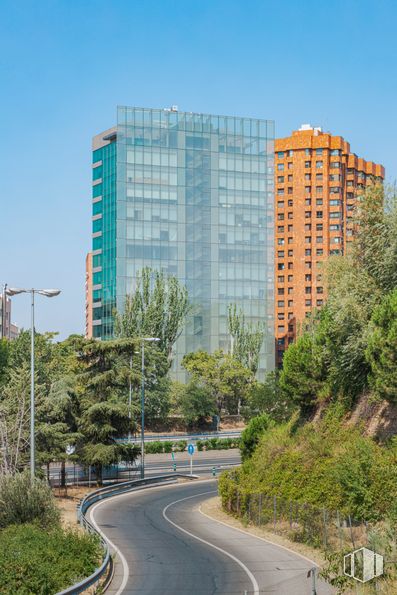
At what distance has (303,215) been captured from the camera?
13912 centimetres

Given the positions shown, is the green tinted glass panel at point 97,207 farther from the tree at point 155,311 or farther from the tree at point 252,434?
the tree at point 252,434

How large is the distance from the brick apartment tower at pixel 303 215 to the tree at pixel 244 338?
1732 cm

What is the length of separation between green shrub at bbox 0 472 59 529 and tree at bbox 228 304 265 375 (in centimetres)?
8946

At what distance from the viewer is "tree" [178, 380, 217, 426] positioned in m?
98.2

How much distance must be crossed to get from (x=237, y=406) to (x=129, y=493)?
5492 centimetres

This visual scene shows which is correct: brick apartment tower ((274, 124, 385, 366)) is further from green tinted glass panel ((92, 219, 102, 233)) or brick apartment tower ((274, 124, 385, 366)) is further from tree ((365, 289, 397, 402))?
tree ((365, 289, 397, 402))

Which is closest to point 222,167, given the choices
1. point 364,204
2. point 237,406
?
point 237,406

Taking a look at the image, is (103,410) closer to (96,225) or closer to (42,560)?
(42,560)

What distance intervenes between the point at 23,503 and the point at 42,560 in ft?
25.6

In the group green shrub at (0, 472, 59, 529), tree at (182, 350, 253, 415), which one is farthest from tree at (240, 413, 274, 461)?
tree at (182, 350, 253, 415)

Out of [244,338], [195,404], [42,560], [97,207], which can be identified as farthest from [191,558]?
[97,207]

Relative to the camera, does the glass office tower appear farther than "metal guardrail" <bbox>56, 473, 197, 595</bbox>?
Yes

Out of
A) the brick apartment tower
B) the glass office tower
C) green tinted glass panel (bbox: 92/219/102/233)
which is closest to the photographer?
the glass office tower

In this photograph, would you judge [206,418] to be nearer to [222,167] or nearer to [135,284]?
[135,284]
